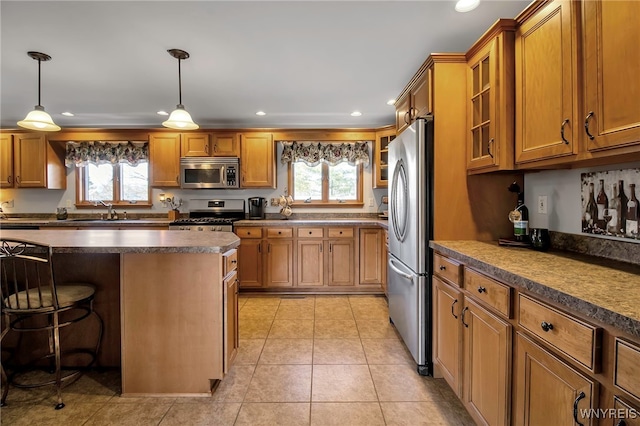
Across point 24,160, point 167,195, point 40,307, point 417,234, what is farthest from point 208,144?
point 417,234

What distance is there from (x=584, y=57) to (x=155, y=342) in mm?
2544

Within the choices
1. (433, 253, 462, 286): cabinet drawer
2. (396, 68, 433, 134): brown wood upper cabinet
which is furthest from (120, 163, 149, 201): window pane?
(433, 253, 462, 286): cabinet drawer

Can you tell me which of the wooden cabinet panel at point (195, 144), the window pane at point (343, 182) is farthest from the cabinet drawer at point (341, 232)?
the wooden cabinet panel at point (195, 144)

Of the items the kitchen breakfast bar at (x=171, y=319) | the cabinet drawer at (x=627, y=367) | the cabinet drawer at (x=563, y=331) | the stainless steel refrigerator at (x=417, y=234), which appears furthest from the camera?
the stainless steel refrigerator at (x=417, y=234)

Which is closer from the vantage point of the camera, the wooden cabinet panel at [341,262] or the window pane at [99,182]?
the wooden cabinet panel at [341,262]

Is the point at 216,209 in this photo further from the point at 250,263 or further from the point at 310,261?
the point at 310,261

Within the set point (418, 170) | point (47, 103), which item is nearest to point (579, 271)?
point (418, 170)

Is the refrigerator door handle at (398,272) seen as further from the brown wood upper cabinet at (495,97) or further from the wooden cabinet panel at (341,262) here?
the wooden cabinet panel at (341,262)

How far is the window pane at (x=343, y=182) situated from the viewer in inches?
177

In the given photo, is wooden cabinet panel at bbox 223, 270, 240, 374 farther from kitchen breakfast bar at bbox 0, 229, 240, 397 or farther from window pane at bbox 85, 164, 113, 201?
window pane at bbox 85, 164, 113, 201

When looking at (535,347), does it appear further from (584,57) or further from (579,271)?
(584,57)

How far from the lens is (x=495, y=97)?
5.69 feet

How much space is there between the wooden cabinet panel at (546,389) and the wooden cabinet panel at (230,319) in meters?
1.51

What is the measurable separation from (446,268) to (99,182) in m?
4.92
